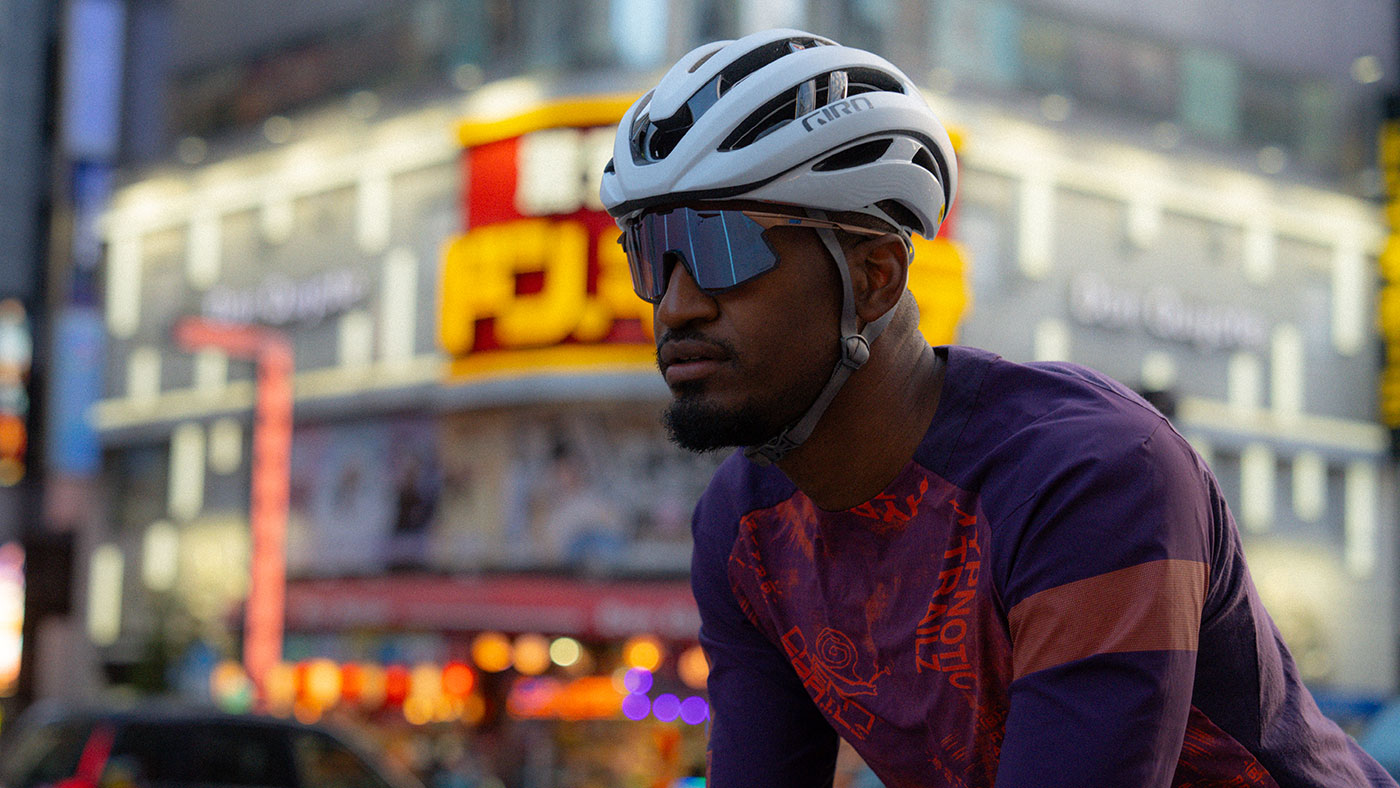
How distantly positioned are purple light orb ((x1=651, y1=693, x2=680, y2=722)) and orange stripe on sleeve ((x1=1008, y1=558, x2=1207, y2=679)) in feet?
70.2

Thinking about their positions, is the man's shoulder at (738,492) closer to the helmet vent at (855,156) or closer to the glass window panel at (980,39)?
the helmet vent at (855,156)


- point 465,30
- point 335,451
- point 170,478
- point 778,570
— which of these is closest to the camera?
point 778,570

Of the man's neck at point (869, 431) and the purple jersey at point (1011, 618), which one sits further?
the man's neck at point (869, 431)

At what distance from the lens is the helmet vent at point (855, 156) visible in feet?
5.97

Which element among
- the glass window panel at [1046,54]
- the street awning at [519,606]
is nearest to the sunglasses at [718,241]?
the street awning at [519,606]

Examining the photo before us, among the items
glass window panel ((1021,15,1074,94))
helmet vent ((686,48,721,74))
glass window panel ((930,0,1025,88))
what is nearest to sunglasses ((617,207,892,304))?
helmet vent ((686,48,721,74))

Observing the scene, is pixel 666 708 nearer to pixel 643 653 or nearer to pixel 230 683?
pixel 643 653

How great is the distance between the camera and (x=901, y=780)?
189 centimetres

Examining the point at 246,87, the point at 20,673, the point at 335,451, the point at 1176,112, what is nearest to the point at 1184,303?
the point at 1176,112

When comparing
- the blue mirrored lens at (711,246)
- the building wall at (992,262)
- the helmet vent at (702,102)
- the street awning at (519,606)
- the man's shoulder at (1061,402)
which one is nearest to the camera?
the man's shoulder at (1061,402)

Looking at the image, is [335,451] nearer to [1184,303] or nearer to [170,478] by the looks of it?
[170,478]

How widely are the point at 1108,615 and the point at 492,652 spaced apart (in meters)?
22.7

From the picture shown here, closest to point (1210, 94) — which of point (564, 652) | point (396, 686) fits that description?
point (564, 652)

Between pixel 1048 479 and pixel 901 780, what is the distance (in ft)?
1.66
